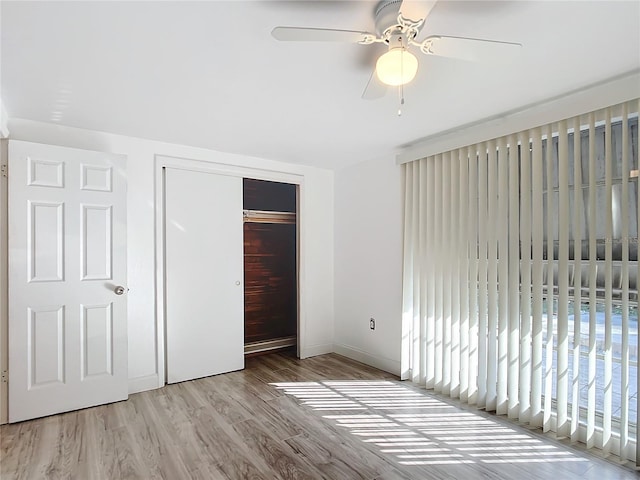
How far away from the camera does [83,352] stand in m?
2.87

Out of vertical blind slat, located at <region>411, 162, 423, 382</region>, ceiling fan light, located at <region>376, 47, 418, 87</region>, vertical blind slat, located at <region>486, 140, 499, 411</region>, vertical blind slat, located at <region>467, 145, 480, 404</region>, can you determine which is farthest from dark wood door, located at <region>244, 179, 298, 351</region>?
ceiling fan light, located at <region>376, 47, 418, 87</region>

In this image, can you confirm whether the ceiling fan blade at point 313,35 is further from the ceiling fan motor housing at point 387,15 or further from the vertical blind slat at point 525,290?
the vertical blind slat at point 525,290

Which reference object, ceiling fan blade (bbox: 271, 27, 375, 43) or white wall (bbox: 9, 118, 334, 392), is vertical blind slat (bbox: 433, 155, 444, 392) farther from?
ceiling fan blade (bbox: 271, 27, 375, 43)

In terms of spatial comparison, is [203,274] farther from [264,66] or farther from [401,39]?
[401,39]

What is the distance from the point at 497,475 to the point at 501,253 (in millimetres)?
1499

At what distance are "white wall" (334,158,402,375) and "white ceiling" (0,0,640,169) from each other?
0.93 meters

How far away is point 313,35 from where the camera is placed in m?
1.44

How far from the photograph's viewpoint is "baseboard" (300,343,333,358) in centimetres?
427

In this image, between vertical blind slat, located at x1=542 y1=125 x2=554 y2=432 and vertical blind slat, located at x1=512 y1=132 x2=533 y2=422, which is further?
vertical blind slat, located at x1=512 y1=132 x2=533 y2=422

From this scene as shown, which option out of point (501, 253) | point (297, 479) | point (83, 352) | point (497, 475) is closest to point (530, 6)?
point (501, 253)

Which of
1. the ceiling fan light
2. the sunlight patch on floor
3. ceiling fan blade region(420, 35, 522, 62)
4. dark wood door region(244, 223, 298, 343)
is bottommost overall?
the sunlight patch on floor

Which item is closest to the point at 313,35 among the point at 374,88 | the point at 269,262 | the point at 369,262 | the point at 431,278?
the point at 374,88

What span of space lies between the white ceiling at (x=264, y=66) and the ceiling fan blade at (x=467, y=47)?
0.12 meters

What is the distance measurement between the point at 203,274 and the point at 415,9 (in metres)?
3.04
